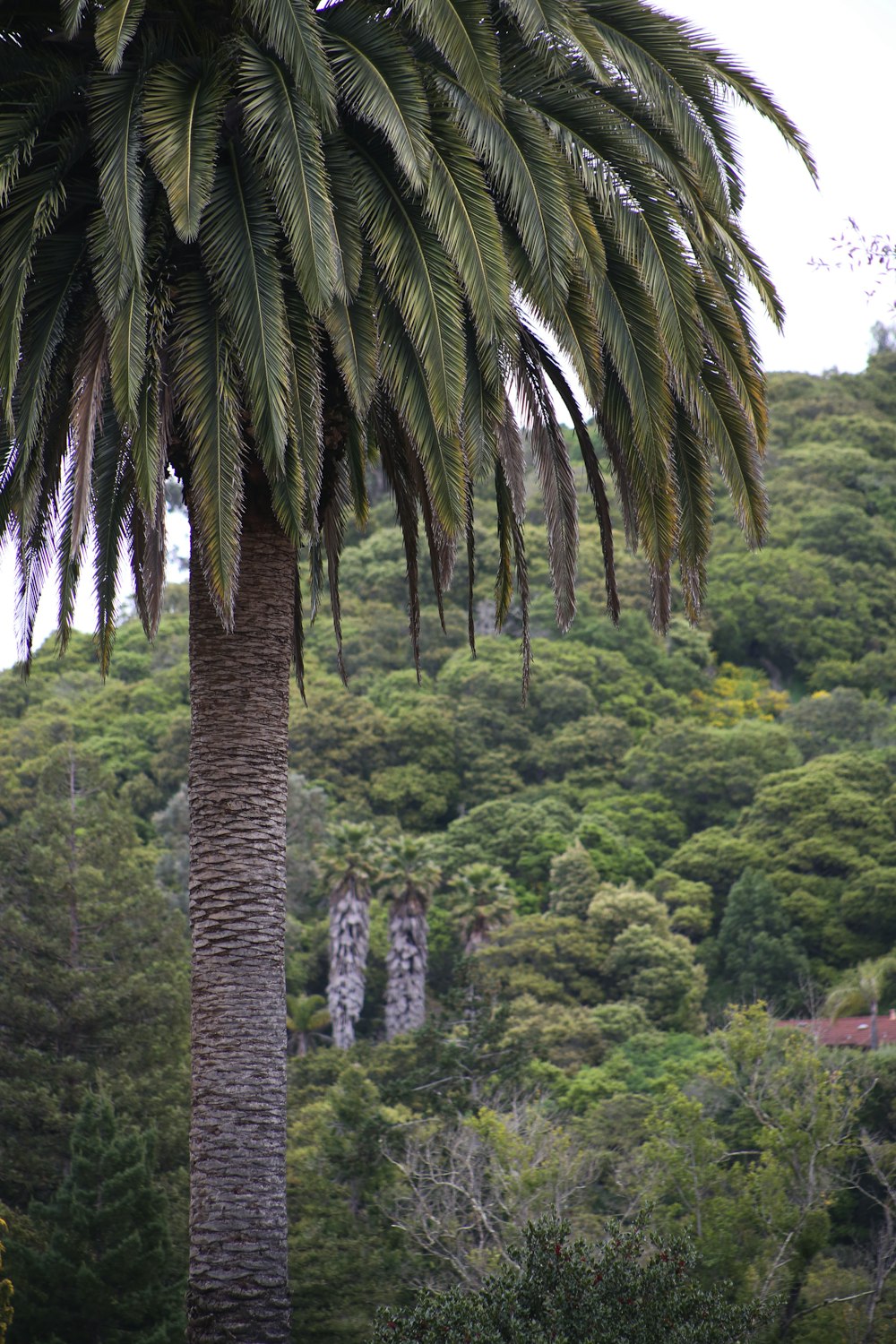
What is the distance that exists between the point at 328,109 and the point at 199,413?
156cm

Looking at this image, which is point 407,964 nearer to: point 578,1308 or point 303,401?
point 578,1308

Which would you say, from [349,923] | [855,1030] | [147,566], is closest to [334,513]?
[147,566]

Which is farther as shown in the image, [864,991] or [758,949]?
[758,949]

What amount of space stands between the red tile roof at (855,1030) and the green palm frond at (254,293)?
3569cm

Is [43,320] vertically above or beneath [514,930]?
above

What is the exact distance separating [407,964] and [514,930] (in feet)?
12.0

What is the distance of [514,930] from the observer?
4844cm

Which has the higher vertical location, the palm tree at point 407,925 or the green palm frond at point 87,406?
the green palm frond at point 87,406

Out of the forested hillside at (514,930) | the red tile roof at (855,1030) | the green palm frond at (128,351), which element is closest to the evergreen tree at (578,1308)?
the forested hillside at (514,930)

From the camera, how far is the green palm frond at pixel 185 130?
6809 millimetres

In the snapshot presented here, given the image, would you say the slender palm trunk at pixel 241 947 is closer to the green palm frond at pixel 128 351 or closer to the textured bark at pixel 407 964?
the green palm frond at pixel 128 351

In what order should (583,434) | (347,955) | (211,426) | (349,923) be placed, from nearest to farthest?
1. (211,426)
2. (583,434)
3. (349,923)
4. (347,955)

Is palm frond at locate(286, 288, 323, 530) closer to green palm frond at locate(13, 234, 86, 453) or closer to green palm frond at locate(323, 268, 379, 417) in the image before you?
green palm frond at locate(323, 268, 379, 417)

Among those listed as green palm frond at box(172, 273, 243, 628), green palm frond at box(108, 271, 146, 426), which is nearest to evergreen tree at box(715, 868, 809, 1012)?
green palm frond at box(172, 273, 243, 628)
